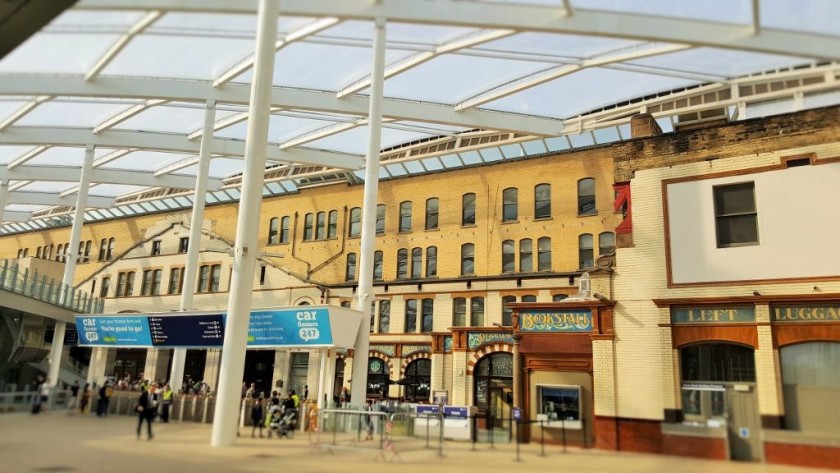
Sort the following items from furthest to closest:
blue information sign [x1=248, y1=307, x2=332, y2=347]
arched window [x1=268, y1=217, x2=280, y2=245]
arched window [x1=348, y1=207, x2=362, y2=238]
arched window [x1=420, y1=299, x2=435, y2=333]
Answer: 1. arched window [x1=268, y1=217, x2=280, y2=245]
2. arched window [x1=348, y1=207, x2=362, y2=238]
3. arched window [x1=420, y1=299, x2=435, y2=333]
4. blue information sign [x1=248, y1=307, x2=332, y2=347]

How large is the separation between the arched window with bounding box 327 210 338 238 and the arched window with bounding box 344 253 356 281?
2.31m

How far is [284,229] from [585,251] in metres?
21.3

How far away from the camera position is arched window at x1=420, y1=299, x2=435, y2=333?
108 ft

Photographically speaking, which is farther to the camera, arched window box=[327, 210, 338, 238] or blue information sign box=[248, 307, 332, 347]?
arched window box=[327, 210, 338, 238]

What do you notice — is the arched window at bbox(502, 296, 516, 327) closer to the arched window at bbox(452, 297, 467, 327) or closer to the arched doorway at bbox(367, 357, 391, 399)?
the arched window at bbox(452, 297, 467, 327)

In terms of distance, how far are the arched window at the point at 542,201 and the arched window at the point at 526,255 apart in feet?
5.19

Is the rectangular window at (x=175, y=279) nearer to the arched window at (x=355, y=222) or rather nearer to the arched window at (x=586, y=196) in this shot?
the arched window at (x=355, y=222)

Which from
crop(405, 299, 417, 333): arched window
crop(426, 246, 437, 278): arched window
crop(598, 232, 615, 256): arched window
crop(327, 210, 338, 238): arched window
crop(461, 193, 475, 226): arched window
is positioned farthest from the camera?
crop(327, 210, 338, 238): arched window

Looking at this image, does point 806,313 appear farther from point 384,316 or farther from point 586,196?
point 384,316

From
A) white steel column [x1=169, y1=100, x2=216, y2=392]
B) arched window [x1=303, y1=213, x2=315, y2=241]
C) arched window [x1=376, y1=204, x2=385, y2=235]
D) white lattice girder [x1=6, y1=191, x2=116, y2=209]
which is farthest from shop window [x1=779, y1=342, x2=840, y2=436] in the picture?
white lattice girder [x1=6, y1=191, x2=116, y2=209]

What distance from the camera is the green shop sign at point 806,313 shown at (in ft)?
46.8

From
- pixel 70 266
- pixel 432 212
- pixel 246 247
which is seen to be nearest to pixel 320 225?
pixel 432 212

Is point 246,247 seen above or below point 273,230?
below

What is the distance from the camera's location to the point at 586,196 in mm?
31734
